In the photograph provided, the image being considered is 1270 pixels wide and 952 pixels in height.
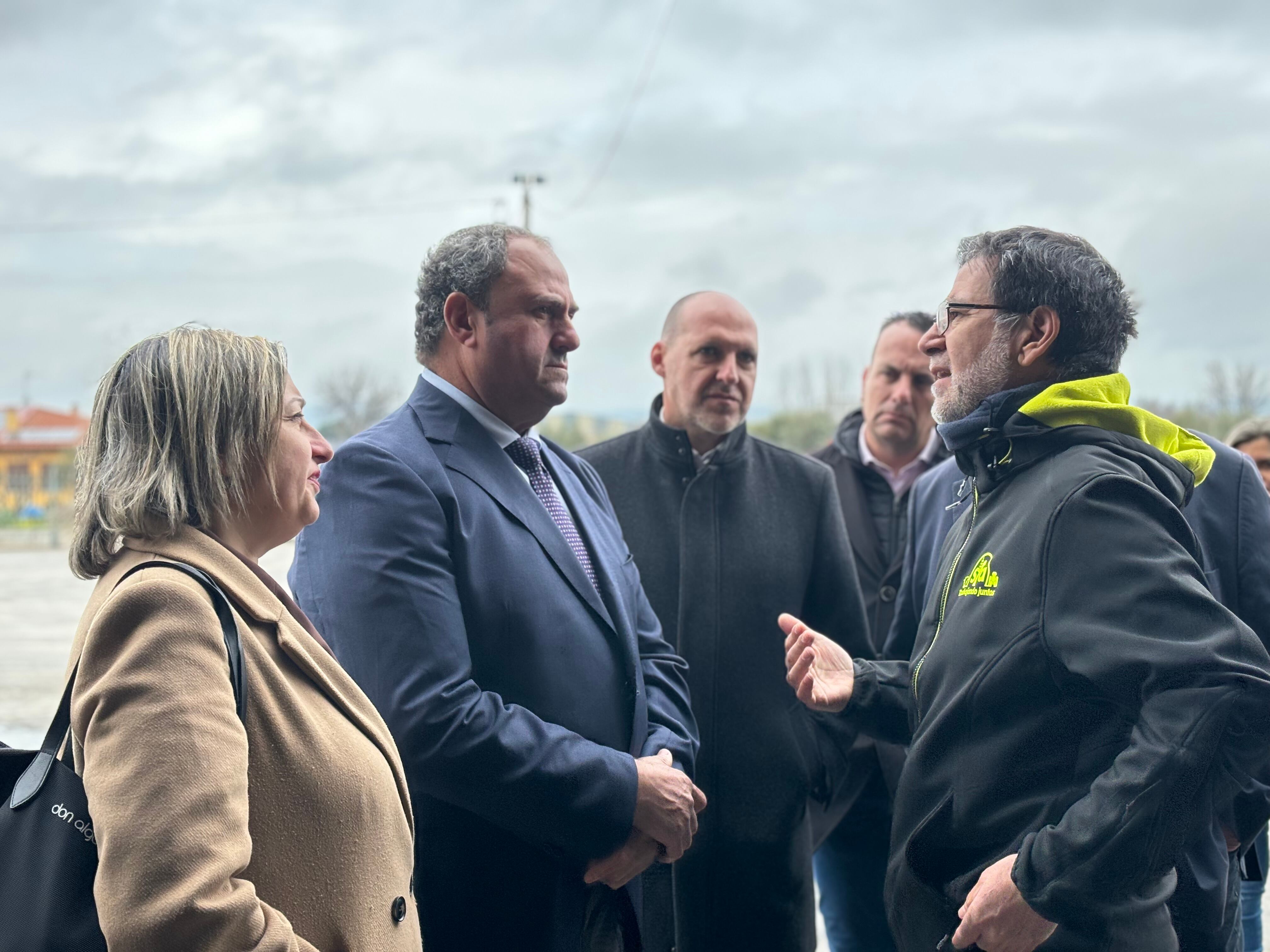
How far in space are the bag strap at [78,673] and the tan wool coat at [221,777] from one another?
0.6 inches

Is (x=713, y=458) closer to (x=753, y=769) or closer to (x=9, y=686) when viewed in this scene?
(x=753, y=769)

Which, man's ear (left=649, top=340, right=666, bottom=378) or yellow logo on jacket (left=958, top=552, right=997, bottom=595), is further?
man's ear (left=649, top=340, right=666, bottom=378)

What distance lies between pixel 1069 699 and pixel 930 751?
0.30 meters

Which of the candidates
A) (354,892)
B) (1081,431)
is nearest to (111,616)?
(354,892)

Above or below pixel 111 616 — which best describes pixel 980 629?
below

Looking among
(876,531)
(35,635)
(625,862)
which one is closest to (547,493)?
(625,862)

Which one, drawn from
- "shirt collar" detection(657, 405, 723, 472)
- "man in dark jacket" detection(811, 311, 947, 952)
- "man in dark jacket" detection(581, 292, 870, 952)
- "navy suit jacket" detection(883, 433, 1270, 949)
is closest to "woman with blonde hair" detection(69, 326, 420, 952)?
"navy suit jacket" detection(883, 433, 1270, 949)

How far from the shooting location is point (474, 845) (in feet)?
7.63

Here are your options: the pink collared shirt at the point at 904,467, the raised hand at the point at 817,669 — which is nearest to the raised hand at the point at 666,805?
the raised hand at the point at 817,669

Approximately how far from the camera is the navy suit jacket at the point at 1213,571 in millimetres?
2193

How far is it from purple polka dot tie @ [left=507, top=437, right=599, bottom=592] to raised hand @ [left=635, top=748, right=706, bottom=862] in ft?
1.52

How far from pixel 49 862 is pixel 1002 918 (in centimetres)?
148

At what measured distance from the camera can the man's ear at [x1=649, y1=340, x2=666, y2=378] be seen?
3.80 metres

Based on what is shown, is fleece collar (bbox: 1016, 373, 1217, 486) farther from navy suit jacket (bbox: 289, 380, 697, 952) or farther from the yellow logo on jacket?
navy suit jacket (bbox: 289, 380, 697, 952)
